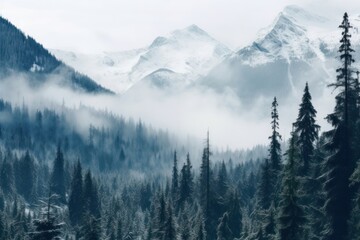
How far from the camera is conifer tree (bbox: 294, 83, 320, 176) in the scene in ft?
204

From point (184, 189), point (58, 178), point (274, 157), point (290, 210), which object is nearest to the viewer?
point (290, 210)

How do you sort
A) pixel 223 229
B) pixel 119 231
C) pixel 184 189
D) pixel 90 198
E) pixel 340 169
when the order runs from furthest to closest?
1. pixel 90 198
2. pixel 184 189
3. pixel 119 231
4. pixel 223 229
5. pixel 340 169

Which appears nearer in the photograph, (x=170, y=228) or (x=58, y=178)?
(x=170, y=228)

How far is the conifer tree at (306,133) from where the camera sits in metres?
62.1

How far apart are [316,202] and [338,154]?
9.94 m

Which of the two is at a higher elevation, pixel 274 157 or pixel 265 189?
pixel 274 157

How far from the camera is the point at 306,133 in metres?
63.0

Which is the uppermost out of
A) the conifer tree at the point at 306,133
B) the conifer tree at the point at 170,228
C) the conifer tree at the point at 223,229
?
the conifer tree at the point at 306,133

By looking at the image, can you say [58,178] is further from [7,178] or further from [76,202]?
[76,202]

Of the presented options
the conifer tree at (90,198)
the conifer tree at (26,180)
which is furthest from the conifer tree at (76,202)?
the conifer tree at (26,180)

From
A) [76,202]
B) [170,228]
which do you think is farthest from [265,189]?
[76,202]

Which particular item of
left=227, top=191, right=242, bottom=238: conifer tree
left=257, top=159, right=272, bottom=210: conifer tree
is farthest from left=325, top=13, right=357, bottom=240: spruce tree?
left=227, top=191, right=242, bottom=238: conifer tree

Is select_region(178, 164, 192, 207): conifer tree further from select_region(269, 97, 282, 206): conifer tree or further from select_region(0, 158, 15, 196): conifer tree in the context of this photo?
select_region(0, 158, 15, 196): conifer tree

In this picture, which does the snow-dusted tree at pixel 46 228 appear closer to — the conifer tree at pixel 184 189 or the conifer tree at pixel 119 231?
the conifer tree at pixel 119 231
